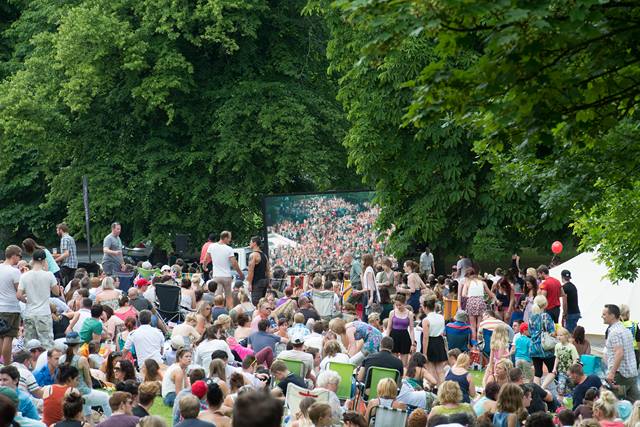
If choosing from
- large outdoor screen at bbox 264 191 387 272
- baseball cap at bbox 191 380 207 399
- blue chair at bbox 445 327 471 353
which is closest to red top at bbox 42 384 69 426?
baseball cap at bbox 191 380 207 399

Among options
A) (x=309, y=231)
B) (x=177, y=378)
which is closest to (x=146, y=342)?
(x=177, y=378)

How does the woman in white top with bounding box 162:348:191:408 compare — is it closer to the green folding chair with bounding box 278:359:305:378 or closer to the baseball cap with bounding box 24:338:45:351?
the green folding chair with bounding box 278:359:305:378

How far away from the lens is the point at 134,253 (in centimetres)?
3869

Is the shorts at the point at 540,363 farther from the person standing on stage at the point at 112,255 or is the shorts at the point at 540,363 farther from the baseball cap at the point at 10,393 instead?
the person standing on stage at the point at 112,255

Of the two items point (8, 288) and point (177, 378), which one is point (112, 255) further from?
point (177, 378)

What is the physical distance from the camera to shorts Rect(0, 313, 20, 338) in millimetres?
15477

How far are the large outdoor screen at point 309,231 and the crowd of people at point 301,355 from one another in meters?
5.61

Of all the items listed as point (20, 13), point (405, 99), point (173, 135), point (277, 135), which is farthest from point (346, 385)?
point (20, 13)

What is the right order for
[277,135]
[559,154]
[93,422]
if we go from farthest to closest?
[277,135] → [93,422] → [559,154]

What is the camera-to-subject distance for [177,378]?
1452 cm

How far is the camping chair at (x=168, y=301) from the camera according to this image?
21609 mm

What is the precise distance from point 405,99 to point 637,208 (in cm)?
1711

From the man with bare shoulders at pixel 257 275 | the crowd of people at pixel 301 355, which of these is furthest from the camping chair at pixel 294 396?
the man with bare shoulders at pixel 257 275

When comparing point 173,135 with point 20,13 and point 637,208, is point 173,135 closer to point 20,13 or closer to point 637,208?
point 20,13
